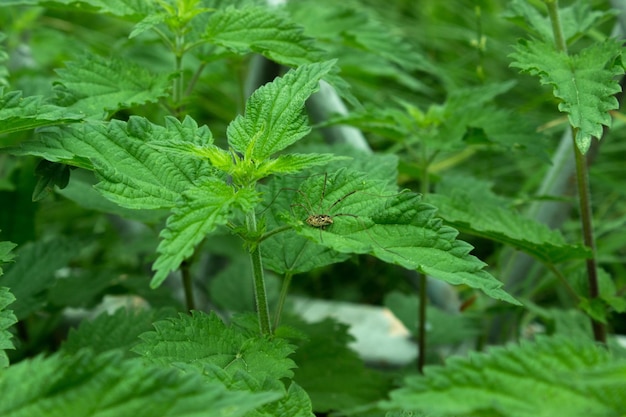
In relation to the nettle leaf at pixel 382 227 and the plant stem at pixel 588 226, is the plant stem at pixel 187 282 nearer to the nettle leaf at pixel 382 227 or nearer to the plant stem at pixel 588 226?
the nettle leaf at pixel 382 227

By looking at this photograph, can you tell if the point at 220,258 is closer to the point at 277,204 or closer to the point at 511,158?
the point at 277,204

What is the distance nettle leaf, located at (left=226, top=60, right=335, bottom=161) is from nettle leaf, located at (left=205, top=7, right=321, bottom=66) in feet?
0.45

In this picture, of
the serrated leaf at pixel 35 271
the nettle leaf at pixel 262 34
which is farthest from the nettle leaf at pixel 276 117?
the serrated leaf at pixel 35 271

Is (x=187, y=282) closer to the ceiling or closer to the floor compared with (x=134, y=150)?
closer to the floor

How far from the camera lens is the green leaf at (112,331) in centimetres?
112

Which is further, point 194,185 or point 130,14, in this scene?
point 130,14

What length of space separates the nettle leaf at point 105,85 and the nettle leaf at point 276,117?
0.18 m

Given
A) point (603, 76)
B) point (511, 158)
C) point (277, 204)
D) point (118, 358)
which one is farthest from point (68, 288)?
point (511, 158)

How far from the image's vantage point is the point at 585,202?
1.15 metres

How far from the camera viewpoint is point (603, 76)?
0.98 m

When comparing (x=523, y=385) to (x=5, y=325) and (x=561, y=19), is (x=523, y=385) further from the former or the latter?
(x=561, y=19)

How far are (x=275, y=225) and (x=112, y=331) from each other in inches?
14.8

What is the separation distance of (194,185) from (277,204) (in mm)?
137

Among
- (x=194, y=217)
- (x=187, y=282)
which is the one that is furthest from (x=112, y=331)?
(x=194, y=217)
